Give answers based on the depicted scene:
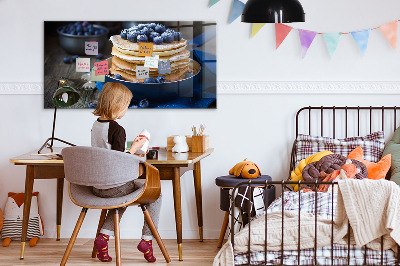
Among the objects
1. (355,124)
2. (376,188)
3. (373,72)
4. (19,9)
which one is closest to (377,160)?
(355,124)

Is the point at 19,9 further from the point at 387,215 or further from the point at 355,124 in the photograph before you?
the point at 387,215

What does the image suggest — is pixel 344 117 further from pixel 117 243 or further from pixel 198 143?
pixel 117 243

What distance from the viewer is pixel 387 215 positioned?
117 inches

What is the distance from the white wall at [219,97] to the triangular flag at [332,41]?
4cm

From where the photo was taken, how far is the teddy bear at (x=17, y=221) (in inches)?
173

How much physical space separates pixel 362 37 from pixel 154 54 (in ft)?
4.85

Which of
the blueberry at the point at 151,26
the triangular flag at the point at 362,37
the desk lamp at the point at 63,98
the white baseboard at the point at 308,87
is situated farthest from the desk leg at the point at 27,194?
the triangular flag at the point at 362,37

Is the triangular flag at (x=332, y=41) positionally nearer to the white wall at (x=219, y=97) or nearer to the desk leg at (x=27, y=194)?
the white wall at (x=219, y=97)

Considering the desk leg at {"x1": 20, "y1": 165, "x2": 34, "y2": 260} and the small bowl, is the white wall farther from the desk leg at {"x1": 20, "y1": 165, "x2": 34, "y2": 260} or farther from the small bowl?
the desk leg at {"x1": 20, "y1": 165, "x2": 34, "y2": 260}

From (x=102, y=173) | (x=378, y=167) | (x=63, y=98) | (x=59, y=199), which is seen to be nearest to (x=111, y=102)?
(x=102, y=173)

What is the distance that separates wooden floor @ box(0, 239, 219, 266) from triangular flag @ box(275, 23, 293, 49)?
1.50m

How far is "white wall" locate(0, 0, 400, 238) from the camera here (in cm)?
446

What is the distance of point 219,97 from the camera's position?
14.8 ft

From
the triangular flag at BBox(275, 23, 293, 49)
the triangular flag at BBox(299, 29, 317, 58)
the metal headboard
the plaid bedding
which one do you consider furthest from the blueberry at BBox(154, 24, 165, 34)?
the plaid bedding
